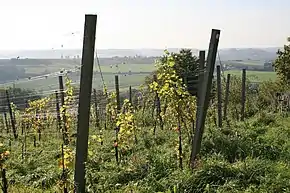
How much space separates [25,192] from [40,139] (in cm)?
691

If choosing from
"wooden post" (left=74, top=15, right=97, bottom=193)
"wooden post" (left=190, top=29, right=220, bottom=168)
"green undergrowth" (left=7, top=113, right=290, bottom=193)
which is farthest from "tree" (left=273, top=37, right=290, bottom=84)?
"wooden post" (left=74, top=15, right=97, bottom=193)

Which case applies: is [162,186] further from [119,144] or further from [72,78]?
[72,78]

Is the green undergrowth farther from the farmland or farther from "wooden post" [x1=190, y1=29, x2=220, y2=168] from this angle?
"wooden post" [x1=190, y1=29, x2=220, y2=168]

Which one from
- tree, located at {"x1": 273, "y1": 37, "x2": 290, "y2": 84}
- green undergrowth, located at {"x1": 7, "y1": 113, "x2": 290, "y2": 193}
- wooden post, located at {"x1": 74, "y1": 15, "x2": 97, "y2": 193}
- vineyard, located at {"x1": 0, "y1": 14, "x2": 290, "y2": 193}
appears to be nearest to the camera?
wooden post, located at {"x1": 74, "y1": 15, "x2": 97, "y2": 193}

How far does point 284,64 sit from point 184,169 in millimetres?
18281

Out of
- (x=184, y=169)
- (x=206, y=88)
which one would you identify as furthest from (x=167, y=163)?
(x=206, y=88)

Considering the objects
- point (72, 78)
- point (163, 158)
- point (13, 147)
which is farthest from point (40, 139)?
point (163, 158)

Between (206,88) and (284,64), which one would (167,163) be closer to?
(206,88)

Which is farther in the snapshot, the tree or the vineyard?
the tree

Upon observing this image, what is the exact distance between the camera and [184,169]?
17.9ft

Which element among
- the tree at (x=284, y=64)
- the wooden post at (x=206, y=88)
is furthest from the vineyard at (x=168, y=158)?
the tree at (x=284, y=64)

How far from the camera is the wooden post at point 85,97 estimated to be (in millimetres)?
4070

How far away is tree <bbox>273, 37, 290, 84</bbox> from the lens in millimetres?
21703

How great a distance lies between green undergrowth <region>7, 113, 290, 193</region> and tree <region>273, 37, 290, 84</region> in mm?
14499
